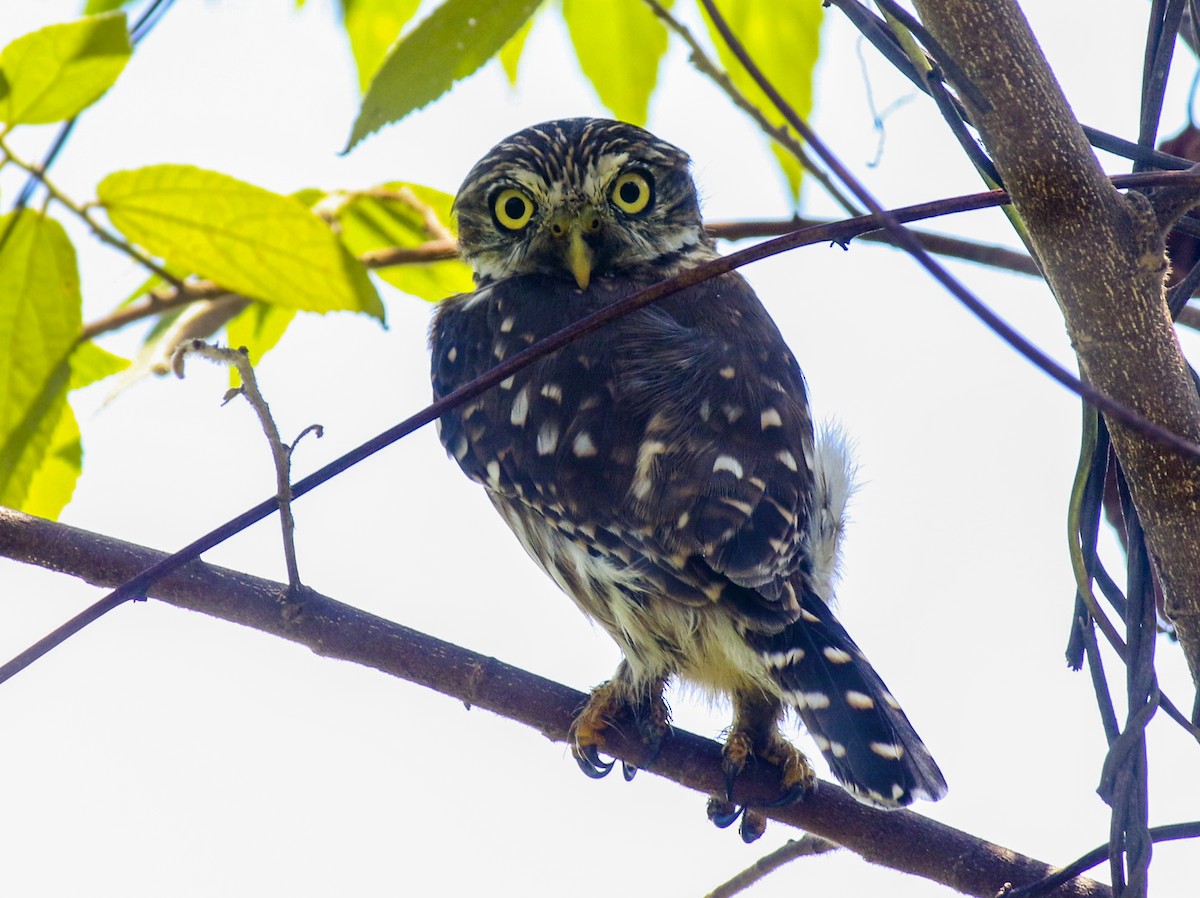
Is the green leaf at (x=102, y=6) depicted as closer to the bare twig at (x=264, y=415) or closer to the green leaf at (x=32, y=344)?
the green leaf at (x=32, y=344)

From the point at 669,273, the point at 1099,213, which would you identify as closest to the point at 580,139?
the point at 669,273

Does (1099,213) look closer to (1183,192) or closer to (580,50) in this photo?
(1183,192)

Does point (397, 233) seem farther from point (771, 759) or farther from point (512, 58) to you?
point (771, 759)

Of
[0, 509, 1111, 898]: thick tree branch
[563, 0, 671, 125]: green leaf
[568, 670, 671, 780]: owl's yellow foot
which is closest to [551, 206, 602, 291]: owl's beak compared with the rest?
[563, 0, 671, 125]: green leaf

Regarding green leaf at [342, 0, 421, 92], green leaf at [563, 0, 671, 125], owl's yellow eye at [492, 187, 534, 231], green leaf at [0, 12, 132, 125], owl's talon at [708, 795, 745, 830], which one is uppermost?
owl's yellow eye at [492, 187, 534, 231]

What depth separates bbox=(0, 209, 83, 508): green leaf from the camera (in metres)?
2.07

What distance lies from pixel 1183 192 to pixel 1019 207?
0.17 metres

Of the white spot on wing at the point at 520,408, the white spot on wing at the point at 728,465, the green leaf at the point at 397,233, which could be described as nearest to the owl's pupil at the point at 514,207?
the green leaf at the point at 397,233

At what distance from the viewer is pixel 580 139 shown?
3.36 metres

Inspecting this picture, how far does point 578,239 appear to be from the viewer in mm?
3066

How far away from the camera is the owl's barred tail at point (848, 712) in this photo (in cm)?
198

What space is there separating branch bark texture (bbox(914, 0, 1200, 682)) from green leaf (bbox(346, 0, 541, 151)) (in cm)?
73

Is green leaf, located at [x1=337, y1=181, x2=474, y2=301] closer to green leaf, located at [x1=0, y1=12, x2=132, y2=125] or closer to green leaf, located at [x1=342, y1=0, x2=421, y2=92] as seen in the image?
green leaf, located at [x1=342, y1=0, x2=421, y2=92]

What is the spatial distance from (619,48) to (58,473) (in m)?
1.27
